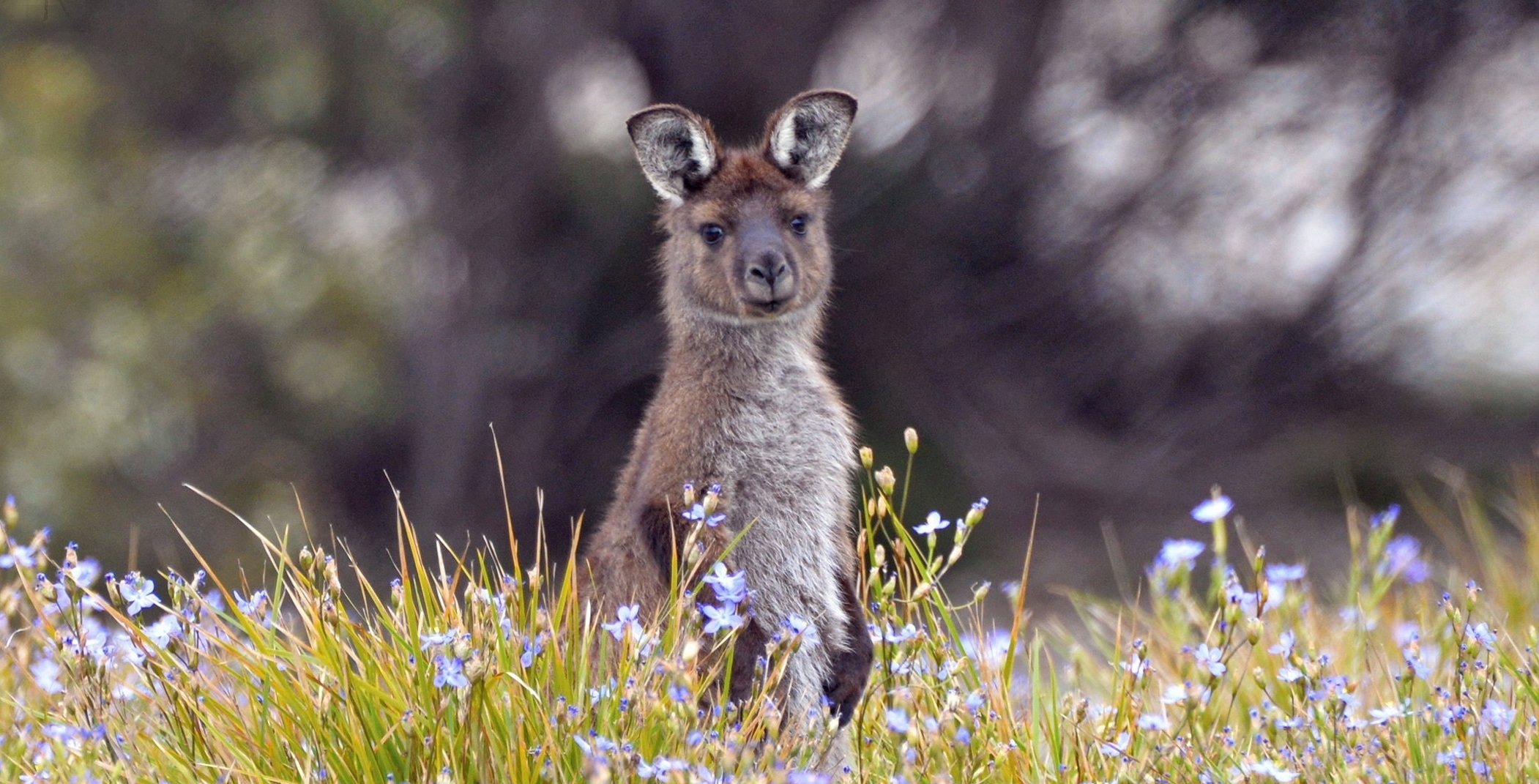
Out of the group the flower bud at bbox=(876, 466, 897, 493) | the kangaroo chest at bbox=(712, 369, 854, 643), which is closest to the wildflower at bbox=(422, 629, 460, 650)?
the flower bud at bbox=(876, 466, 897, 493)

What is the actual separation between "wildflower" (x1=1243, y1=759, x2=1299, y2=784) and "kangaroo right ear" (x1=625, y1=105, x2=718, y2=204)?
103 inches

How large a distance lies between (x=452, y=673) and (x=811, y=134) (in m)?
2.69

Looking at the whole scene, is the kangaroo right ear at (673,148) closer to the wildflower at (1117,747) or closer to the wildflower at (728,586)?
the wildflower at (728,586)

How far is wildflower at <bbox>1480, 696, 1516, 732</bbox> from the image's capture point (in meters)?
3.10

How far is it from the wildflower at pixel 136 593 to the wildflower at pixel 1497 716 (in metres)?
2.80

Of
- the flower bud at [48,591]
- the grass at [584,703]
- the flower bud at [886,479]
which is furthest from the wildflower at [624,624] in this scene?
the flower bud at [48,591]

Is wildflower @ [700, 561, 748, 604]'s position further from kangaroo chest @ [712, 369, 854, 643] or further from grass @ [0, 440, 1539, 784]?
kangaroo chest @ [712, 369, 854, 643]

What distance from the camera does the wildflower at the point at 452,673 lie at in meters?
2.69

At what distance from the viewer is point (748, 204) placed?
15.8ft

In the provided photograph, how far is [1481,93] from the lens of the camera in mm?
7586

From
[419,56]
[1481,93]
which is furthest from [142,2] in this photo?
[1481,93]

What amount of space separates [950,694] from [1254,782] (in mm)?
640

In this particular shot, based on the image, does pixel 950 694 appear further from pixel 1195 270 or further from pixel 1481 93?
pixel 1481 93

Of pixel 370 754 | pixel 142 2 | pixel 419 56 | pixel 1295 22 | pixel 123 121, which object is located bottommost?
pixel 370 754
